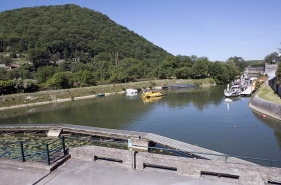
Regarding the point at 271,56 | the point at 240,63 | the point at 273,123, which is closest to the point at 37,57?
the point at 273,123

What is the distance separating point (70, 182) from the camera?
Result: 7559mm

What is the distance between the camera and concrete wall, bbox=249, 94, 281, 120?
25.8 m

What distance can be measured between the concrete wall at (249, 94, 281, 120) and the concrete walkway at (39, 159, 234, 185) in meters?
23.8

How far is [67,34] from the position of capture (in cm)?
13638

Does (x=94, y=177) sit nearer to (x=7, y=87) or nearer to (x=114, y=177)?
(x=114, y=177)

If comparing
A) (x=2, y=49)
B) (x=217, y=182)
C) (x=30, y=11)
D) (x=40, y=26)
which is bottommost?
(x=217, y=182)

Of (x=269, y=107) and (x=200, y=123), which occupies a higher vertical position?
(x=269, y=107)

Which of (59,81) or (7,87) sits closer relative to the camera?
(7,87)

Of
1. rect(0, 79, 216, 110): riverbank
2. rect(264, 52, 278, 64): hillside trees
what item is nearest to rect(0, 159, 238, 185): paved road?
rect(0, 79, 216, 110): riverbank

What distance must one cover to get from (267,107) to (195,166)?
26.2 metres

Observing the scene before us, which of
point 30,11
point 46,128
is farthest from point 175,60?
point 30,11

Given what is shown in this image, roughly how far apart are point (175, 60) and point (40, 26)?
9589 centimetres

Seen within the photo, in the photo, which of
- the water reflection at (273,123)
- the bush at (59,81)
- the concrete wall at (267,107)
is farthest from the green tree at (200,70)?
the water reflection at (273,123)

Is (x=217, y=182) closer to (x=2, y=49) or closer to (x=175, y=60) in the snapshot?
(x=175, y=60)
